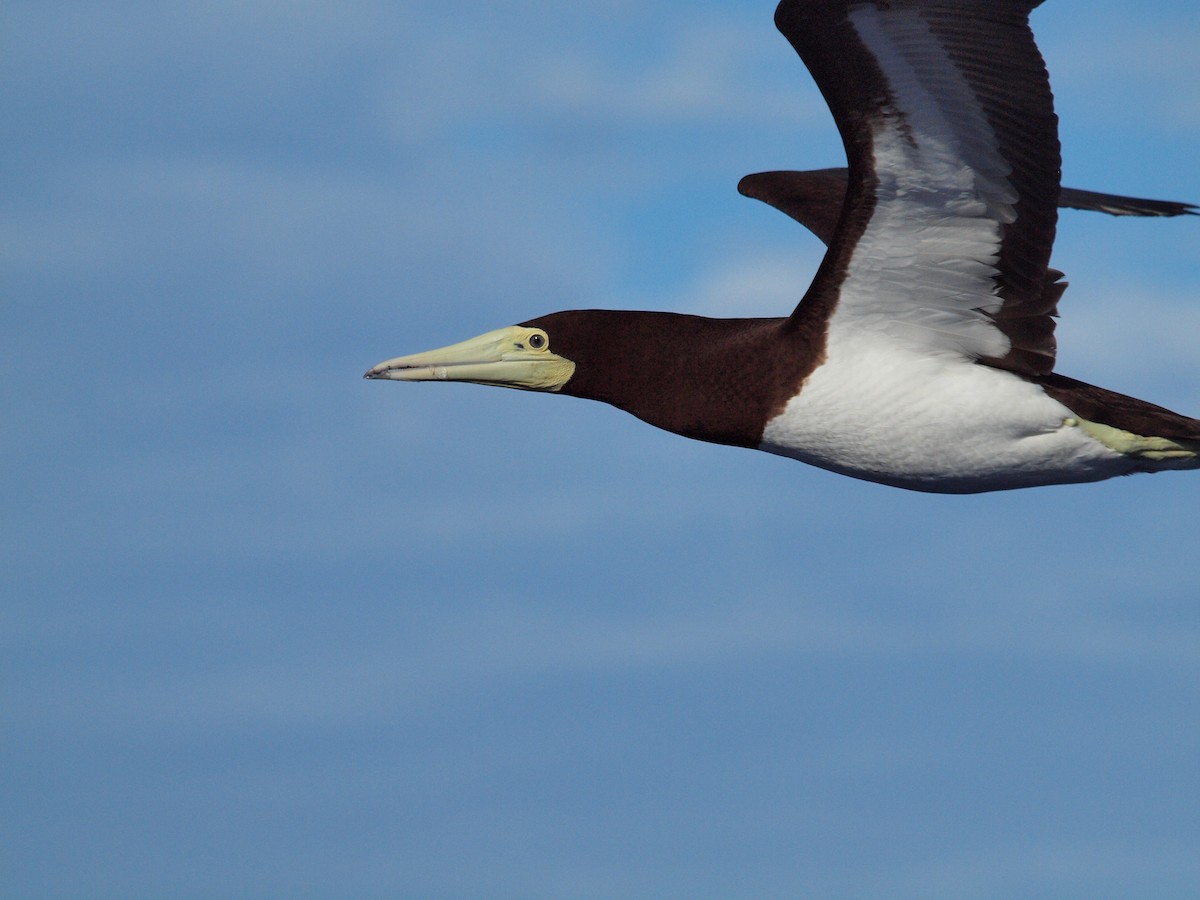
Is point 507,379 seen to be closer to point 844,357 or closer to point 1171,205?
point 844,357

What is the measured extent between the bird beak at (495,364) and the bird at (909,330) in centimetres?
1

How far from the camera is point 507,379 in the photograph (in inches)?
410

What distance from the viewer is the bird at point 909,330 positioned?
8.61 m

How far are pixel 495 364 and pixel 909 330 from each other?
2652 mm

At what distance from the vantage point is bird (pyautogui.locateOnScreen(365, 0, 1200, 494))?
8609mm

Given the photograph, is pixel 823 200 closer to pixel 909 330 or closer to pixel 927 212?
pixel 909 330

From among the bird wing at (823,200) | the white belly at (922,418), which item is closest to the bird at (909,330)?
the white belly at (922,418)

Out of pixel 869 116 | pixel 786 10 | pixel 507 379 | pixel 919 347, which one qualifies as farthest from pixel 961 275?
pixel 507 379

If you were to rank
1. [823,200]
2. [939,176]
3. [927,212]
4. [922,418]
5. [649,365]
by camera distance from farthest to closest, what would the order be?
[823,200], [649,365], [922,418], [927,212], [939,176]

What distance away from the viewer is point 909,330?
31.7ft

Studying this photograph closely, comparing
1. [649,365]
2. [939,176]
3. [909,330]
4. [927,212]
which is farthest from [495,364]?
[939,176]

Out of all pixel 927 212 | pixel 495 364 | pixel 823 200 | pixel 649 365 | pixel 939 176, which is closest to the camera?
pixel 939 176

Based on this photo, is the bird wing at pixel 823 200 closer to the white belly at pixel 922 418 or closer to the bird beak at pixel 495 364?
the white belly at pixel 922 418

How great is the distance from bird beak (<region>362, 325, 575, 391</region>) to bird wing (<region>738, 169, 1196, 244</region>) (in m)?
2.70
